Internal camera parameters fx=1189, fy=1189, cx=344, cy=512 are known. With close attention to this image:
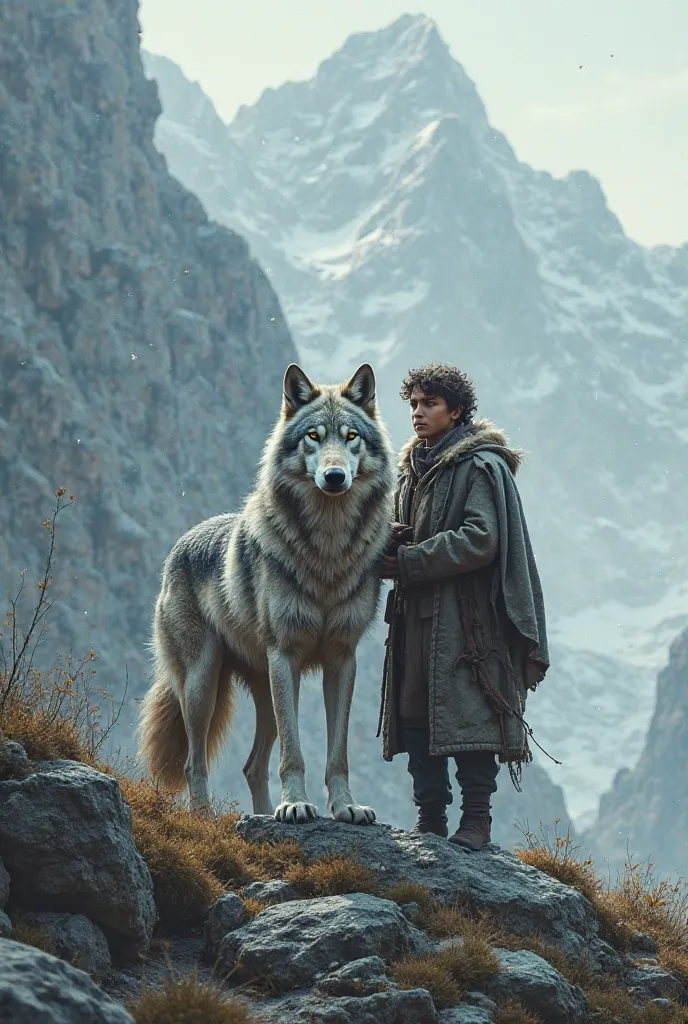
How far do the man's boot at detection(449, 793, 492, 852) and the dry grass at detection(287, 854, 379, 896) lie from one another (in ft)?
3.18

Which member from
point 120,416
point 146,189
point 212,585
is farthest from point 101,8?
point 212,585

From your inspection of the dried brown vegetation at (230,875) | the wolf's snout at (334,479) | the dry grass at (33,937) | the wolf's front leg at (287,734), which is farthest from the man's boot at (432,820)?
the dry grass at (33,937)

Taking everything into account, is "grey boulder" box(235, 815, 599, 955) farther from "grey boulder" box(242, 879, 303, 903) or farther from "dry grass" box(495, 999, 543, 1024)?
"dry grass" box(495, 999, 543, 1024)

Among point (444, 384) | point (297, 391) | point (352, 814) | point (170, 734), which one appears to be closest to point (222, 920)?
point (352, 814)

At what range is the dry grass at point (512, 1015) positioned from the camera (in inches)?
221

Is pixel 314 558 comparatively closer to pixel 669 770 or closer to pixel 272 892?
pixel 272 892

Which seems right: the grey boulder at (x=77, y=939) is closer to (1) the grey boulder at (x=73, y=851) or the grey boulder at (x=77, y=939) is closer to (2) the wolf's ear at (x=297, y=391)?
(1) the grey boulder at (x=73, y=851)

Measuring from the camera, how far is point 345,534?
716cm

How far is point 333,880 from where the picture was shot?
6.32 meters

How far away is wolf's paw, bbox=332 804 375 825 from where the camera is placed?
7.00 meters

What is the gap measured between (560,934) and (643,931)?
45.5 inches

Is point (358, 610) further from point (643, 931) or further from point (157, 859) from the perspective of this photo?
point (643, 931)

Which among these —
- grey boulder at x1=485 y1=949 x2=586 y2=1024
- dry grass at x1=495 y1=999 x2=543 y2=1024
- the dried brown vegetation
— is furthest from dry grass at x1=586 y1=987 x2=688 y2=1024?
dry grass at x1=495 y1=999 x2=543 y2=1024

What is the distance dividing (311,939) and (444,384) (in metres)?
3.50
